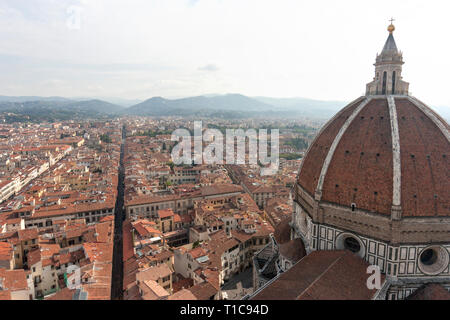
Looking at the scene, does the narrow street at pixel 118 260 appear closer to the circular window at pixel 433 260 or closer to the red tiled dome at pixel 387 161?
the red tiled dome at pixel 387 161

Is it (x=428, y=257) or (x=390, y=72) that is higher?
(x=390, y=72)

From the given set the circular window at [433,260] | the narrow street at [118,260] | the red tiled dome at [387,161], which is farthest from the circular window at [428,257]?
the narrow street at [118,260]

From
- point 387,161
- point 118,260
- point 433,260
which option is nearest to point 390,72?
point 387,161

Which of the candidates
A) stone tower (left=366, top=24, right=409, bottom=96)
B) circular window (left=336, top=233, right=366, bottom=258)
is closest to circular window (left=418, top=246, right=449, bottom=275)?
circular window (left=336, top=233, right=366, bottom=258)

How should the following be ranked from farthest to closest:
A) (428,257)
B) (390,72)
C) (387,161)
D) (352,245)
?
1. (390,72)
2. (352,245)
3. (428,257)
4. (387,161)

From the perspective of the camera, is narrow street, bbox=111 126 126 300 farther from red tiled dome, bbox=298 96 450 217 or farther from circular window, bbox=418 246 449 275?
circular window, bbox=418 246 449 275

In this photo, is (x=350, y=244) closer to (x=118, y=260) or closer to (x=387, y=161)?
(x=387, y=161)
